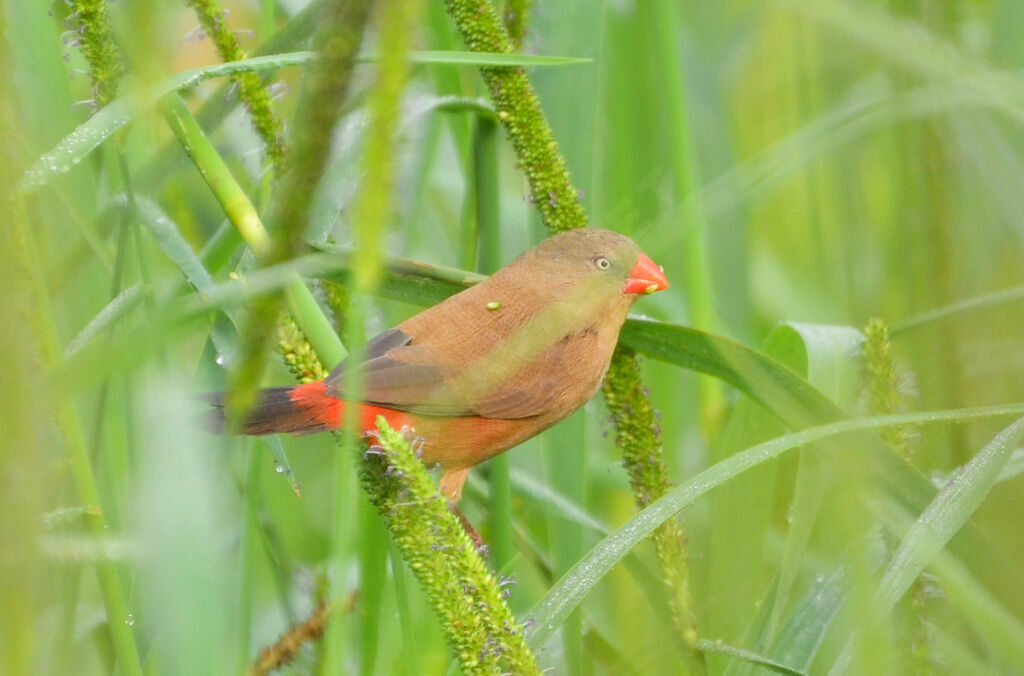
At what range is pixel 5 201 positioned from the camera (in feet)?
1.66

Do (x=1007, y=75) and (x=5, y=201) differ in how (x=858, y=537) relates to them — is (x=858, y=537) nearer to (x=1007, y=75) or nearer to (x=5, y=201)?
(x=5, y=201)

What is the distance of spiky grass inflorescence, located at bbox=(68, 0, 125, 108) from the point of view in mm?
1320

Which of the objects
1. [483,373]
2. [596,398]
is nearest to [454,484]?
[483,373]

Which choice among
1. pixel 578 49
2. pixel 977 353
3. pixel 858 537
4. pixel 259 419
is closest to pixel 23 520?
pixel 858 537

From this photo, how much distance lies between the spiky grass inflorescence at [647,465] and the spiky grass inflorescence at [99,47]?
910 mm

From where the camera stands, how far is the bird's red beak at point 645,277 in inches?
90.3

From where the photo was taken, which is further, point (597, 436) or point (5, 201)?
point (597, 436)

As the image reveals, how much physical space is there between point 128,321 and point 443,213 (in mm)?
1310

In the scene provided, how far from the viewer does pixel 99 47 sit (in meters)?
1.38

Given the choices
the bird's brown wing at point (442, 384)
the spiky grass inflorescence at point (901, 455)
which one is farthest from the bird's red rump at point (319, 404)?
the spiky grass inflorescence at point (901, 455)

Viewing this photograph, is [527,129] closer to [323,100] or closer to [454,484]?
[454,484]

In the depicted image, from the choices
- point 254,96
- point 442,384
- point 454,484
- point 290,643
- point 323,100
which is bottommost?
point 454,484

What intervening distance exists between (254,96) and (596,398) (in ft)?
4.09

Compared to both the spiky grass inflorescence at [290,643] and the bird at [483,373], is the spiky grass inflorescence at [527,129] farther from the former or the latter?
the spiky grass inflorescence at [290,643]
